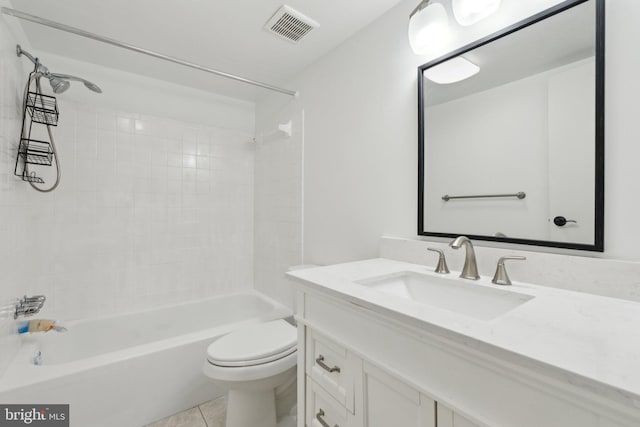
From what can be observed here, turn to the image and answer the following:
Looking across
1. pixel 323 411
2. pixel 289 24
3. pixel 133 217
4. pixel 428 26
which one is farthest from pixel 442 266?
pixel 133 217

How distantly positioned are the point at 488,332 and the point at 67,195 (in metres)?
2.54

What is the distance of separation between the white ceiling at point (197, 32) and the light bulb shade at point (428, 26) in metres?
0.41

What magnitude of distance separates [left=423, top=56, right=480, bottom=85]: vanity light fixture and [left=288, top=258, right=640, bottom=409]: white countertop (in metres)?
0.86

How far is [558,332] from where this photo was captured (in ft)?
1.71

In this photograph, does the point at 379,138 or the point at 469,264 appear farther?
the point at 379,138

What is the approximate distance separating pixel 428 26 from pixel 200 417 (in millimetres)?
2281

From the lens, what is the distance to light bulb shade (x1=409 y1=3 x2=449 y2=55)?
104 centimetres

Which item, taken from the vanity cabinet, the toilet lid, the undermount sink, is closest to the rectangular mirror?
the undermount sink

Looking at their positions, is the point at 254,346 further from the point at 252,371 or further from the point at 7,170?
the point at 7,170

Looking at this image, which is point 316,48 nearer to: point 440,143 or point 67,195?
point 440,143

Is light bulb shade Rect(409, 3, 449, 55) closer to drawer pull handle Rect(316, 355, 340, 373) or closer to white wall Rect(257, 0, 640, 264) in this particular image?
white wall Rect(257, 0, 640, 264)

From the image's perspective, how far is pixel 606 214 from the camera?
31.3 inches

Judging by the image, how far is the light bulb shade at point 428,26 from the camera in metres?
1.04

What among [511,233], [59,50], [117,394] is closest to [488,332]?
[511,233]
